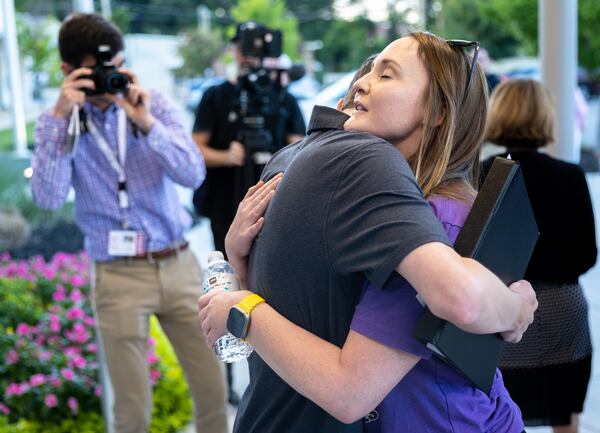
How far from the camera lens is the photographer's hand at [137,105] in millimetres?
2846

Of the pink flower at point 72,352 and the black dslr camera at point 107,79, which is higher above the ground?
the black dslr camera at point 107,79

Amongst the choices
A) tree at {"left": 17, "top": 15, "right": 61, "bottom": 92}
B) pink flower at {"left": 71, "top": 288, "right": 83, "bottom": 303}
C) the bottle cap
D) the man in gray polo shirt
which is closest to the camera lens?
A: the bottle cap

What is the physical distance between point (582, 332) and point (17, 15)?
4.43m

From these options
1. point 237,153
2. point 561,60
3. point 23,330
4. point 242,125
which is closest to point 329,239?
point 237,153

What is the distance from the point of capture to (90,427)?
370 centimetres

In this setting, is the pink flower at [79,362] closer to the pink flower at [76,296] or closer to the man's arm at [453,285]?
the pink flower at [76,296]

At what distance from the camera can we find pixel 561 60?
4027 mm

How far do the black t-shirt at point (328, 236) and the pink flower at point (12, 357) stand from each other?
9.11 ft

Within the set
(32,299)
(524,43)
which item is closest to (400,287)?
(32,299)

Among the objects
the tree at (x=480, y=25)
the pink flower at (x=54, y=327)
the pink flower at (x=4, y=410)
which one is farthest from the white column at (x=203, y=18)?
the pink flower at (x=4, y=410)

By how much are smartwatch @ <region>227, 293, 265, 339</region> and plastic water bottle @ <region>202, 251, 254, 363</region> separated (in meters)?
0.06

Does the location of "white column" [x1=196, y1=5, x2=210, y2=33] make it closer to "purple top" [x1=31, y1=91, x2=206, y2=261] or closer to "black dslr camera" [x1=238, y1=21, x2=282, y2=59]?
"black dslr camera" [x1=238, y1=21, x2=282, y2=59]

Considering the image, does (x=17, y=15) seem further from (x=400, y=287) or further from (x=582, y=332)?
(x=400, y=287)

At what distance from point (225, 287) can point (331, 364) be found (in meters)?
0.29
